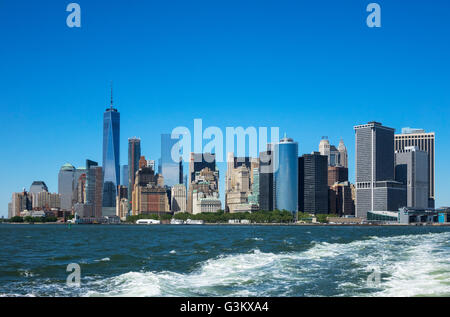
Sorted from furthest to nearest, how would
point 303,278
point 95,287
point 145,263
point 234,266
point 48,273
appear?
point 145,263
point 234,266
point 48,273
point 303,278
point 95,287

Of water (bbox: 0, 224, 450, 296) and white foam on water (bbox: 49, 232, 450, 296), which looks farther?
water (bbox: 0, 224, 450, 296)

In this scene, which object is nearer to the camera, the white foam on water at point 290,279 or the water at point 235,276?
the white foam on water at point 290,279

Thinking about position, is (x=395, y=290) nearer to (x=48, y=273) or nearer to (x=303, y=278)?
(x=303, y=278)

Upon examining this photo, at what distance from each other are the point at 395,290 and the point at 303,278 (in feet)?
22.0

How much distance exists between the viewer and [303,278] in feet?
103

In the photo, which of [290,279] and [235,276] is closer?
[290,279]

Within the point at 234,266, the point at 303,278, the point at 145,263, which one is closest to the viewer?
the point at 303,278
